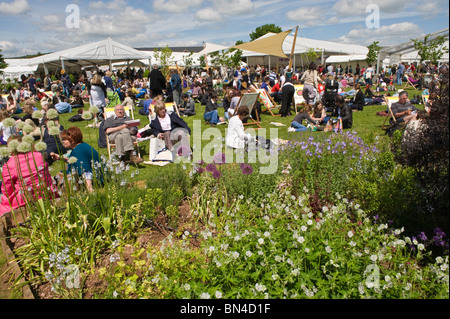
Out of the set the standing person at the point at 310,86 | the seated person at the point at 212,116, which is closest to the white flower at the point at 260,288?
the seated person at the point at 212,116

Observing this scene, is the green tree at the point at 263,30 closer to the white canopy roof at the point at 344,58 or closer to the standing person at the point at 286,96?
the white canopy roof at the point at 344,58

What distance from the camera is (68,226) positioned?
321 centimetres

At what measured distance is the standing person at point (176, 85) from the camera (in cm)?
1209

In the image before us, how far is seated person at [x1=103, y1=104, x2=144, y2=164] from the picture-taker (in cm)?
655

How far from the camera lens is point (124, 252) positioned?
3.39 metres

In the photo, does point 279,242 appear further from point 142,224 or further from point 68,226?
point 68,226

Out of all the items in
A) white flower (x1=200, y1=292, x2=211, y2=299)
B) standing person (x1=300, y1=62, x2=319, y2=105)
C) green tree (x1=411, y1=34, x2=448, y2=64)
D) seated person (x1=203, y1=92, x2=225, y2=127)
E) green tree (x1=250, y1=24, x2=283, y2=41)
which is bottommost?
white flower (x1=200, y1=292, x2=211, y2=299)

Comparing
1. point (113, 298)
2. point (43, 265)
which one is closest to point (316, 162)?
point (113, 298)

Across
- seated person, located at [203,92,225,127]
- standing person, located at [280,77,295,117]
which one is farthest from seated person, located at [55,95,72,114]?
standing person, located at [280,77,295,117]

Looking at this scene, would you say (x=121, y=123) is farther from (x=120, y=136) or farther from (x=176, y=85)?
(x=176, y=85)

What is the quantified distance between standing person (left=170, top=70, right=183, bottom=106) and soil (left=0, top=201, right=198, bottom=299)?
8.63 m

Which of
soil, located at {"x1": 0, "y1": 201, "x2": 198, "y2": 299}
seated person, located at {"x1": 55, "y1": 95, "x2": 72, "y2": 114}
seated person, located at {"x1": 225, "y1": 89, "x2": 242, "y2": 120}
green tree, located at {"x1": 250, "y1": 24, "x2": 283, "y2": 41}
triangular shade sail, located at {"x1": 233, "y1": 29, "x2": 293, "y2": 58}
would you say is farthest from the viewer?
green tree, located at {"x1": 250, "y1": 24, "x2": 283, "y2": 41}

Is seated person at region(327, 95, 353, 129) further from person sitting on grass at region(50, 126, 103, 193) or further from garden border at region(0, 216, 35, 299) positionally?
garden border at region(0, 216, 35, 299)

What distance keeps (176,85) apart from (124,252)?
9.73 m
